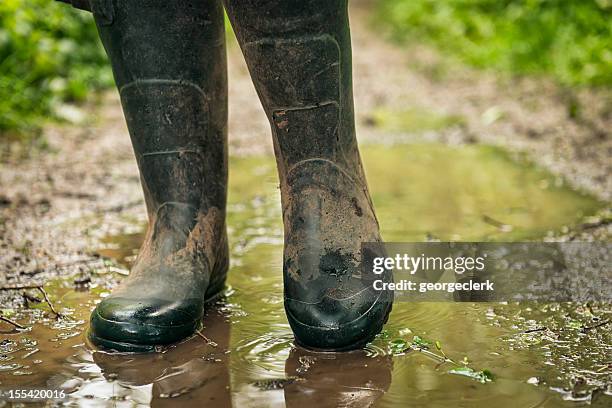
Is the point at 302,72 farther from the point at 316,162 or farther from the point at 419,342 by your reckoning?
the point at 419,342

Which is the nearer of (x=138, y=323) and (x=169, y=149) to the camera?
(x=138, y=323)

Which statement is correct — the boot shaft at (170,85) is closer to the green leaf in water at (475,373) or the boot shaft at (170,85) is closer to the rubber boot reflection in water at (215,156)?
the rubber boot reflection in water at (215,156)

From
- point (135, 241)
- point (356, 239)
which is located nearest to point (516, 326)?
point (356, 239)

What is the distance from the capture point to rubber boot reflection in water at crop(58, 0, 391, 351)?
1.50 metres

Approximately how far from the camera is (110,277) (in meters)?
1.96

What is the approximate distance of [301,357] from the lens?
4.83 feet

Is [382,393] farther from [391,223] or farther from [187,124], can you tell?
[391,223]

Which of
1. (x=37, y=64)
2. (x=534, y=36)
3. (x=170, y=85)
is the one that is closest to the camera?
(x=170, y=85)

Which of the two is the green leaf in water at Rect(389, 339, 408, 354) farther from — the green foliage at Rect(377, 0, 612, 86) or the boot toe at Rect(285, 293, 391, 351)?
the green foliage at Rect(377, 0, 612, 86)

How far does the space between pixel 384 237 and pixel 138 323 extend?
866 mm

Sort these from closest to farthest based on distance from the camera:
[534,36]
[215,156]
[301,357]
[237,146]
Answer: [301,357], [215,156], [237,146], [534,36]

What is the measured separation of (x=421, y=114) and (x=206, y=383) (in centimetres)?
321

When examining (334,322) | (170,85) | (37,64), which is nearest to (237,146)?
(37,64)

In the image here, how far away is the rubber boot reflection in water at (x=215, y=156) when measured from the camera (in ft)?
4.91
